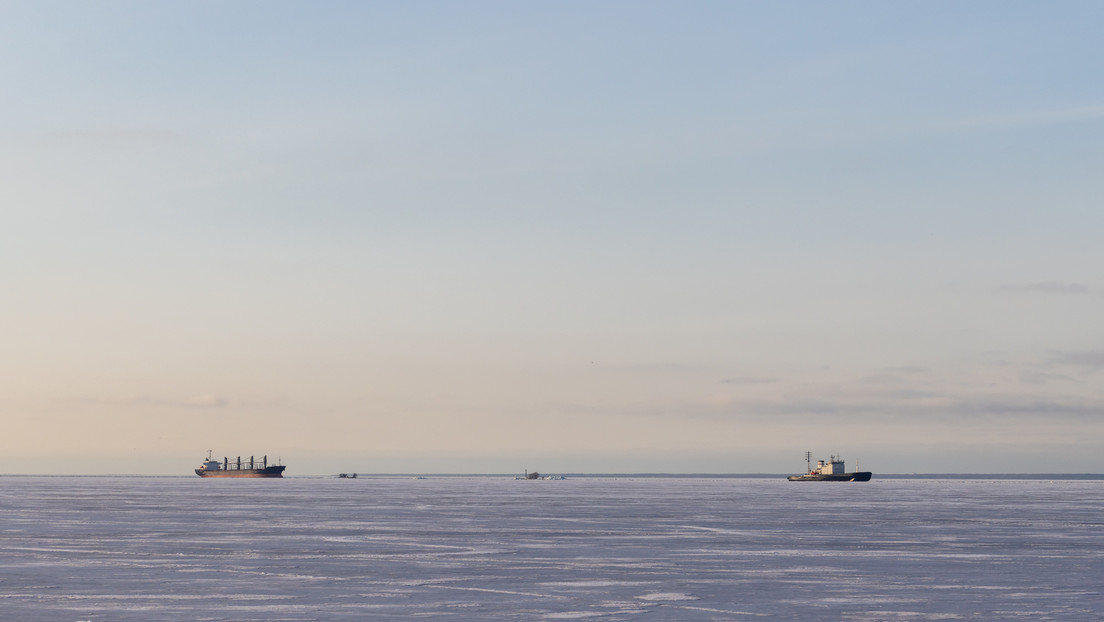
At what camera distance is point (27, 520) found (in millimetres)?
81000

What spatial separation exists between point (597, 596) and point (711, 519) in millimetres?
49684

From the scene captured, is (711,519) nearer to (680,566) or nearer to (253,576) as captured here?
(680,566)

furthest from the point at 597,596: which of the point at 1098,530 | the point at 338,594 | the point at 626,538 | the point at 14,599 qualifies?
the point at 1098,530

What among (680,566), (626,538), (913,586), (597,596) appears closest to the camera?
(597,596)

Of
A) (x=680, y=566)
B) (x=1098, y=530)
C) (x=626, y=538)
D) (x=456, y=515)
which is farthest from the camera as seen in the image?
(x=456, y=515)

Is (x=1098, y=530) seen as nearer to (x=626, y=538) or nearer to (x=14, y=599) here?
(x=626, y=538)

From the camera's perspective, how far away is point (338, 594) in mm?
35281

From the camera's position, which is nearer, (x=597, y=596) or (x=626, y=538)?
(x=597, y=596)

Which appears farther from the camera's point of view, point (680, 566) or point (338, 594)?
point (680, 566)

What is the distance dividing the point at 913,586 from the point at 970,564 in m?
9.01

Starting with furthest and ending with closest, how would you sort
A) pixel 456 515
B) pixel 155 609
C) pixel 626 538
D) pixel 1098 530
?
pixel 456 515, pixel 1098 530, pixel 626 538, pixel 155 609

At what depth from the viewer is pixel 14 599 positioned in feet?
110

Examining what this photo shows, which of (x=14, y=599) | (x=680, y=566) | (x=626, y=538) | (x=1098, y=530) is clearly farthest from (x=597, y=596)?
(x=1098, y=530)

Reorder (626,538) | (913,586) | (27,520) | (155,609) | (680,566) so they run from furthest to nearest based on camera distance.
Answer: (27,520) → (626,538) → (680,566) → (913,586) → (155,609)
